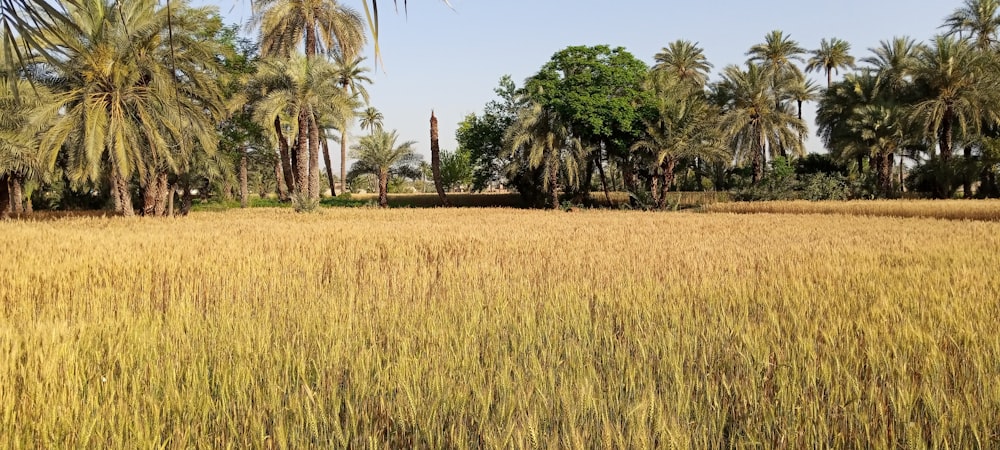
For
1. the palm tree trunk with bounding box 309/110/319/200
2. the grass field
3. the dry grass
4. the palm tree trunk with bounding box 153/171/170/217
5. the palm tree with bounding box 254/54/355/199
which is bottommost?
the grass field

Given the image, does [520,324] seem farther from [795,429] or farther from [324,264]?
[324,264]

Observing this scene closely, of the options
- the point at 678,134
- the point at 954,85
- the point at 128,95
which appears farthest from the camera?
the point at 954,85

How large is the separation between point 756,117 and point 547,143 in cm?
1567

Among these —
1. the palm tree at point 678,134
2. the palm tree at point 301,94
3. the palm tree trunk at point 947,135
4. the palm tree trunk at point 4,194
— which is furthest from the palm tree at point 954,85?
the palm tree trunk at point 4,194

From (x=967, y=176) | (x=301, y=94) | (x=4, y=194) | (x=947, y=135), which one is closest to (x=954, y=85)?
(x=947, y=135)

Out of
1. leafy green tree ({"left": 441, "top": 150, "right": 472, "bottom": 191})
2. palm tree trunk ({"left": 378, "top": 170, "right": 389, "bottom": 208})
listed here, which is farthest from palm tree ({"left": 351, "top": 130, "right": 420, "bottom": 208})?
leafy green tree ({"left": 441, "top": 150, "right": 472, "bottom": 191})

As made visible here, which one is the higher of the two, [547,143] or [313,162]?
[547,143]

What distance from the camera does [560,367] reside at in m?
3.12

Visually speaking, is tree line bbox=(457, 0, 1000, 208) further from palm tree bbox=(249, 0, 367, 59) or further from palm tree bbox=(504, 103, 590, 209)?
palm tree bbox=(249, 0, 367, 59)

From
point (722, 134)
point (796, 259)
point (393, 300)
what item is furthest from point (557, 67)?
point (393, 300)

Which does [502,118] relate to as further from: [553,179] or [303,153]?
[303,153]

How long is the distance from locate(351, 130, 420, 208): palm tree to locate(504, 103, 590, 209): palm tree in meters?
13.2

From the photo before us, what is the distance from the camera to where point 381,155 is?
1622 inches

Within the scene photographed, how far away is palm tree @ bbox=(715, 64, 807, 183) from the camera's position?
3581 centimetres
